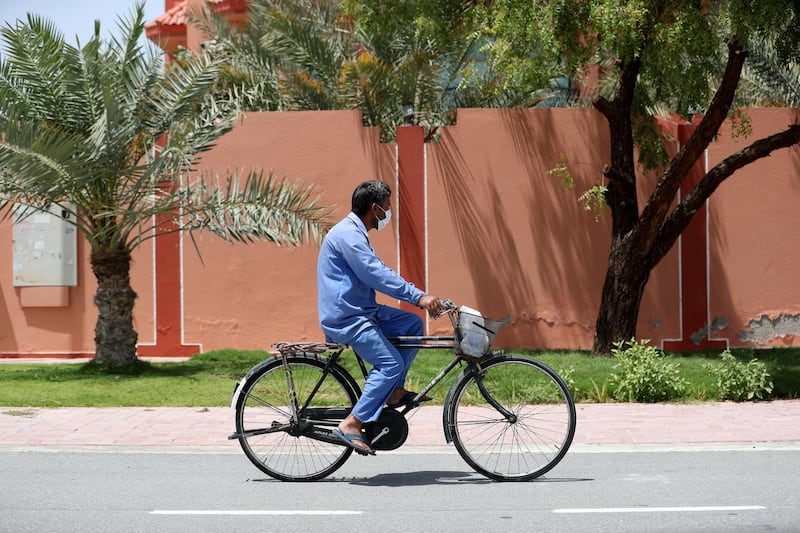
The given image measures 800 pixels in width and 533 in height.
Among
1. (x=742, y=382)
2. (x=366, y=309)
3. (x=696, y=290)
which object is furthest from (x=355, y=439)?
(x=696, y=290)

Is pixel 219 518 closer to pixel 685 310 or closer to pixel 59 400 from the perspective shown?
pixel 59 400

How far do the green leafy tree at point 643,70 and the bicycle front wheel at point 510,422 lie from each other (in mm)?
5300

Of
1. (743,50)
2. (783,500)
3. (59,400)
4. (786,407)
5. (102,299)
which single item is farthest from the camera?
(102,299)

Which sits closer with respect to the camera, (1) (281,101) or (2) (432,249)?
(2) (432,249)

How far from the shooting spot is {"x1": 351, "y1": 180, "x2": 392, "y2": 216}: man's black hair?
22.3 feet

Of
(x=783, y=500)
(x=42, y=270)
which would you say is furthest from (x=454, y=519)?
(x=42, y=270)

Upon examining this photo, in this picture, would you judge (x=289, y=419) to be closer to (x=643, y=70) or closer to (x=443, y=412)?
(x=443, y=412)

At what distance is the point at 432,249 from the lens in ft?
48.1

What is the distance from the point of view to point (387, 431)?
261 inches

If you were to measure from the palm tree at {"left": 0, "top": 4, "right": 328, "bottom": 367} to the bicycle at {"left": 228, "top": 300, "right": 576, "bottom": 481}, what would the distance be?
5.69m

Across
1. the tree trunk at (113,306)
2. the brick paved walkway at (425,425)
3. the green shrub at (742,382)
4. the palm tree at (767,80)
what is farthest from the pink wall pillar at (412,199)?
the palm tree at (767,80)

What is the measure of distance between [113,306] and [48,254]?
108 inches

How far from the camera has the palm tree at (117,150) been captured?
12.1 metres

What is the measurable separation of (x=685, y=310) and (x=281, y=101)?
707 centimetres
